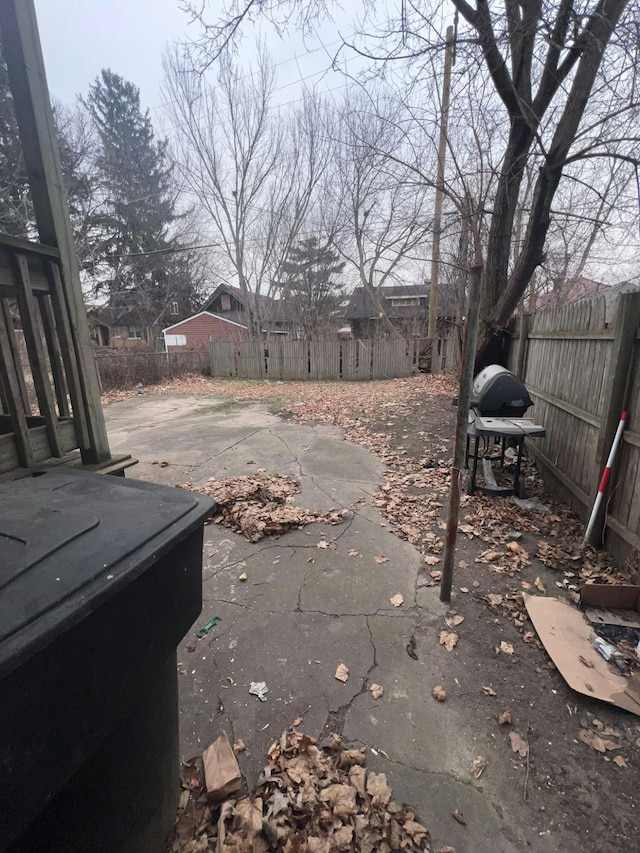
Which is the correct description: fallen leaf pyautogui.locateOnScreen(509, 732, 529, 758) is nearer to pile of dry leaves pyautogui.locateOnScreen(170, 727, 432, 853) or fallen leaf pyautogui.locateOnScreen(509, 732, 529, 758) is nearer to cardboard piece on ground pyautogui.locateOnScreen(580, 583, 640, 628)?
pile of dry leaves pyautogui.locateOnScreen(170, 727, 432, 853)

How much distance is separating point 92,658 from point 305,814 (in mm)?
1142

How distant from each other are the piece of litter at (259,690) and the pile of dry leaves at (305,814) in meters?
0.32

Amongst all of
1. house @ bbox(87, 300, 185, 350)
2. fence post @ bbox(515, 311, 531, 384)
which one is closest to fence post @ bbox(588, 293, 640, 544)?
fence post @ bbox(515, 311, 531, 384)

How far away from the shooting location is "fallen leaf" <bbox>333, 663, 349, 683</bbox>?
199 cm

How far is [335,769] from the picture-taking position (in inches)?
60.3

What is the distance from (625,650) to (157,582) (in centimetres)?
252

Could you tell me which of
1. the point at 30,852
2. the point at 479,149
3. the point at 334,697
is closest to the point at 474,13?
the point at 479,149

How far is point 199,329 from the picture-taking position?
1193 inches

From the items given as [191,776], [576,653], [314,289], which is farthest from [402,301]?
[191,776]

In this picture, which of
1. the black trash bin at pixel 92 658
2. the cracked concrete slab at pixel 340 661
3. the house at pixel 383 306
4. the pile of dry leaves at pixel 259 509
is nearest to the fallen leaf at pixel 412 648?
the cracked concrete slab at pixel 340 661

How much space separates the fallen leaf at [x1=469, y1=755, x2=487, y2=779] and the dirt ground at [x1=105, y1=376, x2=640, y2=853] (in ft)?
0.11

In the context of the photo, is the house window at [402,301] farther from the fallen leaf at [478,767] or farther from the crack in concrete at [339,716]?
the fallen leaf at [478,767]

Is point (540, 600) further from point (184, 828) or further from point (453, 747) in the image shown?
point (184, 828)

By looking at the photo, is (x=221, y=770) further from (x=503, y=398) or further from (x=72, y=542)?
(x=503, y=398)
